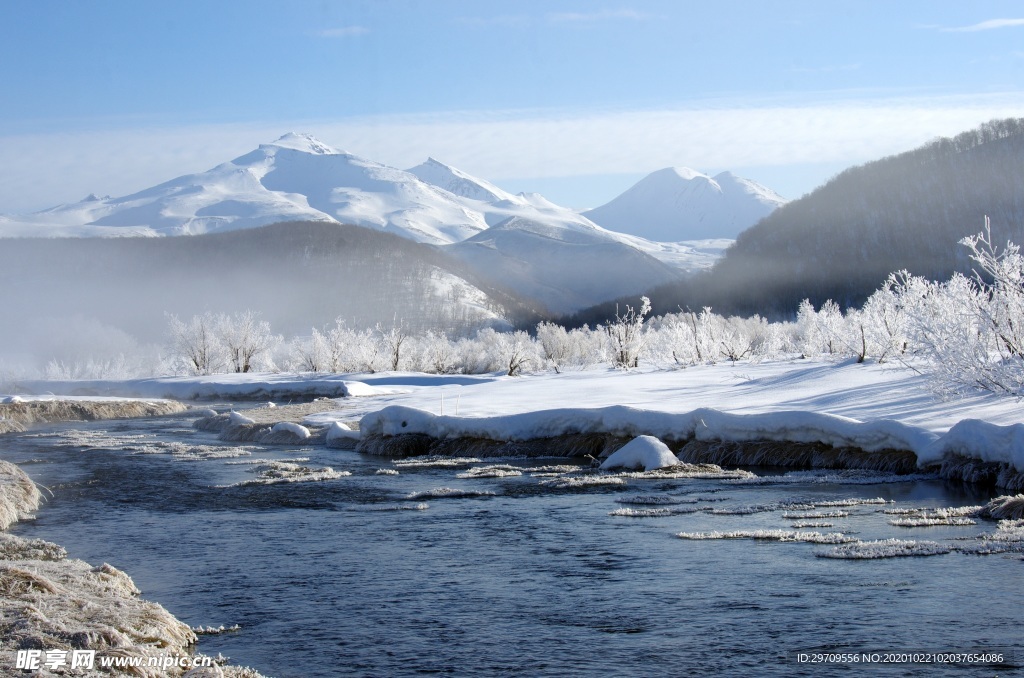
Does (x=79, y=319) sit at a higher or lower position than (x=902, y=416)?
higher

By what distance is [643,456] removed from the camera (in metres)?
27.9

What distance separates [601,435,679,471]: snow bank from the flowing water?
189 centimetres

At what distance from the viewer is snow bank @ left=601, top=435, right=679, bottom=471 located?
90.7ft

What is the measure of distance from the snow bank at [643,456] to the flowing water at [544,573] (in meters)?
1.89

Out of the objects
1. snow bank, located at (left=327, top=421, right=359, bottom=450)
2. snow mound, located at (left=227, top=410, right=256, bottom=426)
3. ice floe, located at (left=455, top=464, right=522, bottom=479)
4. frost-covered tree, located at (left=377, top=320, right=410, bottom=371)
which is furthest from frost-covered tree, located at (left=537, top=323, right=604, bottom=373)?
ice floe, located at (left=455, top=464, right=522, bottom=479)

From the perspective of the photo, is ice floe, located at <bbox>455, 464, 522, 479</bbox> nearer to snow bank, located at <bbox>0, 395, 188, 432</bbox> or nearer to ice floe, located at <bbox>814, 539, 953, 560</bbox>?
ice floe, located at <bbox>814, 539, 953, 560</bbox>

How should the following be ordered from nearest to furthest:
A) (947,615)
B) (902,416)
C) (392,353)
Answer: (947,615) → (902,416) → (392,353)

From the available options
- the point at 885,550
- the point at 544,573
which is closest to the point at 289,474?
the point at 544,573

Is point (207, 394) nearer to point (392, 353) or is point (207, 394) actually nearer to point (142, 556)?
point (392, 353)

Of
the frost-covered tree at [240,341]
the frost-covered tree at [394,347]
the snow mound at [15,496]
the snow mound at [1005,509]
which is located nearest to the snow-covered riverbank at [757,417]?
the snow mound at [1005,509]

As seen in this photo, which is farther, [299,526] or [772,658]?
[299,526]

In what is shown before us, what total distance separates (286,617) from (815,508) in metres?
12.6

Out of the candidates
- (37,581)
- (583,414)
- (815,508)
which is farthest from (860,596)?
(583,414)

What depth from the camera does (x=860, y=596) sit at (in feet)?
43.7
